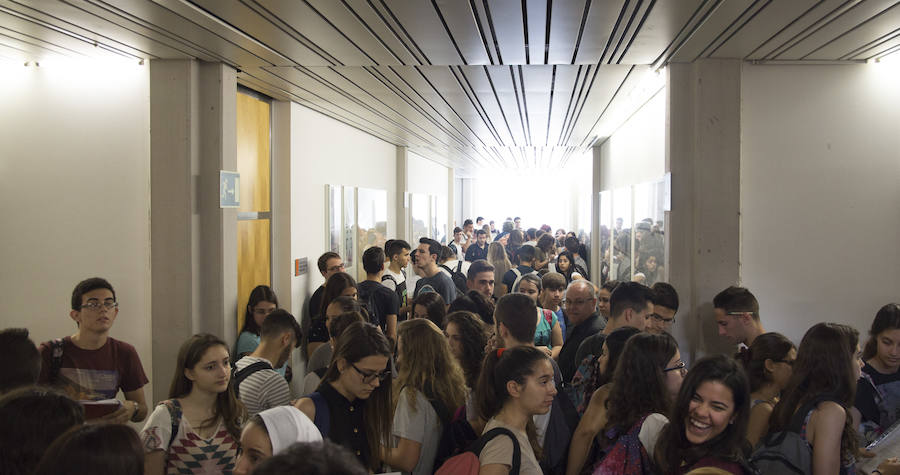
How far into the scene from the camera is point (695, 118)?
16.9 feet

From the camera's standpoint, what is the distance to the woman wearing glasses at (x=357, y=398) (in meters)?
2.90

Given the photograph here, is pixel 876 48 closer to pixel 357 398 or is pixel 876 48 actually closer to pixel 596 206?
pixel 357 398

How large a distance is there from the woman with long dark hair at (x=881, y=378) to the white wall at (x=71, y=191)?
492 centimetres

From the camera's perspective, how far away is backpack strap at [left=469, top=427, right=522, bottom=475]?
2.66 m

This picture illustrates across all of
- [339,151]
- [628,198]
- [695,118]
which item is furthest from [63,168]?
[628,198]

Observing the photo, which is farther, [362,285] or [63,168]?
[362,285]

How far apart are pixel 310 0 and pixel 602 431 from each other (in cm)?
259

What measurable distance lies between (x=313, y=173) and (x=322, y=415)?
582cm

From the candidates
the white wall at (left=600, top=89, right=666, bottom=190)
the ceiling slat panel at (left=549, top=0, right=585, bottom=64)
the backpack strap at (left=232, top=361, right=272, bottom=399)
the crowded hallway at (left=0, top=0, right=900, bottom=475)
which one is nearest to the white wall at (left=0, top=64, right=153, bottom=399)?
the crowded hallway at (left=0, top=0, right=900, bottom=475)

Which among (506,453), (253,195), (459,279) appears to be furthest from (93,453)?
(459,279)

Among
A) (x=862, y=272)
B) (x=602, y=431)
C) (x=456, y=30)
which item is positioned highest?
(x=456, y=30)

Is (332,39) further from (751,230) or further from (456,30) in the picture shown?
(751,230)

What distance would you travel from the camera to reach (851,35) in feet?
14.7

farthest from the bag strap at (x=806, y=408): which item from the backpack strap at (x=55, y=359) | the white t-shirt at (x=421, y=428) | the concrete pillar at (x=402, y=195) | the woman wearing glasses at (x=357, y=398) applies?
the concrete pillar at (x=402, y=195)
